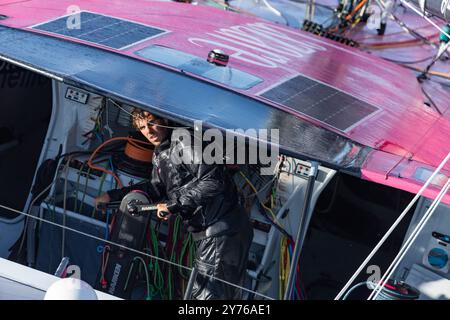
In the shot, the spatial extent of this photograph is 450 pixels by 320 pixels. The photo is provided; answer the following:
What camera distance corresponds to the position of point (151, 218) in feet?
15.6

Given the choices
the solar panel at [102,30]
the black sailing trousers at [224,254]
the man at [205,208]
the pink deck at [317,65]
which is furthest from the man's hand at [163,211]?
the solar panel at [102,30]

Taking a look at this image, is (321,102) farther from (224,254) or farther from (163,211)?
(163,211)

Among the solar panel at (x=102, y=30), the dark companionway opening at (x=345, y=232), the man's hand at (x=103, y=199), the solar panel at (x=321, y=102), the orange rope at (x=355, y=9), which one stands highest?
the solar panel at (x=102, y=30)

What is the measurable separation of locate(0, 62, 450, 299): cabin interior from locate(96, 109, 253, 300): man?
1.38 ft

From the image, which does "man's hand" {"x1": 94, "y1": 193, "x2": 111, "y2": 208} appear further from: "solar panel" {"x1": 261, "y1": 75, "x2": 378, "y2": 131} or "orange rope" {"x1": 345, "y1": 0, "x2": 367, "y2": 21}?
"orange rope" {"x1": 345, "y1": 0, "x2": 367, "y2": 21}

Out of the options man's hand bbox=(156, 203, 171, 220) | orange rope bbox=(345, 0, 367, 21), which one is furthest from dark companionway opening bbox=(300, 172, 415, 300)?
orange rope bbox=(345, 0, 367, 21)

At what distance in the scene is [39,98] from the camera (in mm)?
5395

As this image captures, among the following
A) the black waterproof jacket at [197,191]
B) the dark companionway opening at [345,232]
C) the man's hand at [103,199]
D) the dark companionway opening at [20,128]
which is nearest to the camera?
the black waterproof jacket at [197,191]

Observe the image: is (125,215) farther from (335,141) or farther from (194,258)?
(335,141)

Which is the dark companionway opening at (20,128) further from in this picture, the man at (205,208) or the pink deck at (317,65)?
the man at (205,208)

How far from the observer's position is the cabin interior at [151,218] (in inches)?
A: 189

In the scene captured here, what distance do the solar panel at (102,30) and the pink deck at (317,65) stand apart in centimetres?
10

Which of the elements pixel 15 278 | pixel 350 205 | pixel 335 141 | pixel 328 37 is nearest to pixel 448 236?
pixel 350 205
